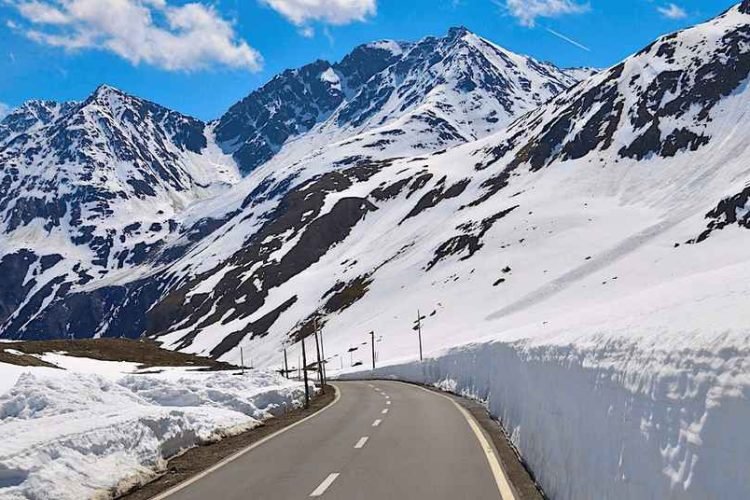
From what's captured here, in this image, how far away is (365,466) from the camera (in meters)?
13.9

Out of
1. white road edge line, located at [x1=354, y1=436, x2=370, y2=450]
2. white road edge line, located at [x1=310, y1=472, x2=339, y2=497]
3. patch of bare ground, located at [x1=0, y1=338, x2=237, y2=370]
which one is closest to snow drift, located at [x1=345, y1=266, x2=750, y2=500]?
white road edge line, located at [x1=310, y1=472, x2=339, y2=497]

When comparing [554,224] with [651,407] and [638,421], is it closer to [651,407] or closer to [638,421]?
[638,421]

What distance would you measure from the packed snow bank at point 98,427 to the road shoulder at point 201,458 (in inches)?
11.5

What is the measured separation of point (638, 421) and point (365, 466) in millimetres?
8277

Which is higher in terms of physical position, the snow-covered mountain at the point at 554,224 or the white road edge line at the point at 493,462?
the snow-covered mountain at the point at 554,224

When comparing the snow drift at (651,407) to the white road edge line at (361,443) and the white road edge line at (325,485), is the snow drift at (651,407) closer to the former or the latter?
the white road edge line at (325,485)

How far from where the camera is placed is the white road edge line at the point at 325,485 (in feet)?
37.3

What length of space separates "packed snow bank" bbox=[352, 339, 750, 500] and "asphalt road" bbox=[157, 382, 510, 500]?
4.87ft

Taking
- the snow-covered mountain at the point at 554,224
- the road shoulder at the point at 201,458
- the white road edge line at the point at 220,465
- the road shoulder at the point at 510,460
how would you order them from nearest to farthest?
the road shoulder at the point at 510,460 → the white road edge line at the point at 220,465 → the road shoulder at the point at 201,458 → the snow-covered mountain at the point at 554,224

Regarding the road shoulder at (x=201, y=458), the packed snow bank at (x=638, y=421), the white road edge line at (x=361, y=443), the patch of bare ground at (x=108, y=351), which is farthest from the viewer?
the patch of bare ground at (x=108, y=351)

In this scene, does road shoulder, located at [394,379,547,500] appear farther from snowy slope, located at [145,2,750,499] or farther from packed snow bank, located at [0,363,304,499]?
packed snow bank, located at [0,363,304,499]

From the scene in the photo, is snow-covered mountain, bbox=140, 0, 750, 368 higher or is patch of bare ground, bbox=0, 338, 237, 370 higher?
snow-covered mountain, bbox=140, 0, 750, 368

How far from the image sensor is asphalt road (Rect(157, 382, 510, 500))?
11.4 metres

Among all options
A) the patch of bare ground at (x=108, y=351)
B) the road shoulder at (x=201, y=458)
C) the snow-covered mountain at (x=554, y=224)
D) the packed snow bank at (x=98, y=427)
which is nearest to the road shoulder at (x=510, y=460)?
the road shoulder at (x=201, y=458)
